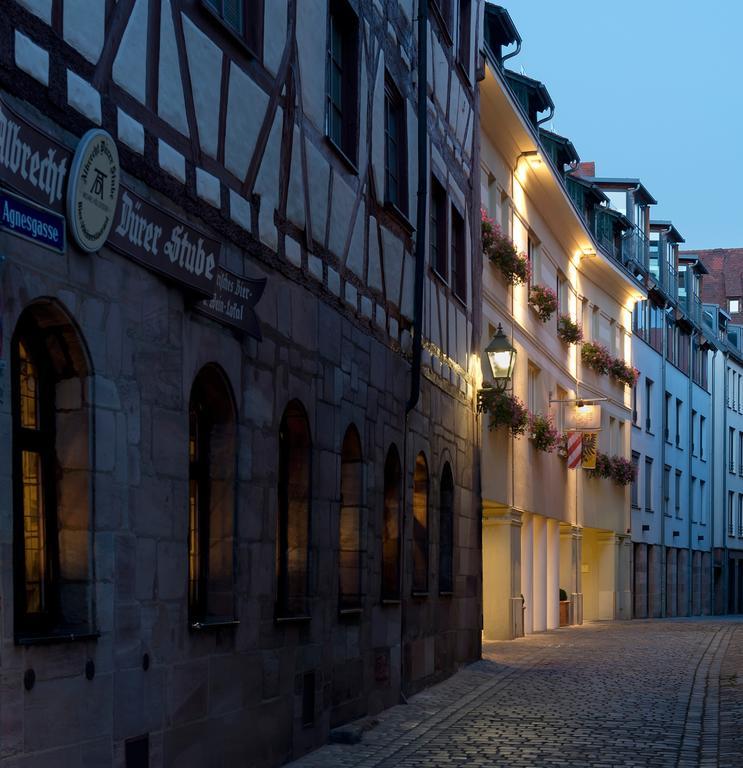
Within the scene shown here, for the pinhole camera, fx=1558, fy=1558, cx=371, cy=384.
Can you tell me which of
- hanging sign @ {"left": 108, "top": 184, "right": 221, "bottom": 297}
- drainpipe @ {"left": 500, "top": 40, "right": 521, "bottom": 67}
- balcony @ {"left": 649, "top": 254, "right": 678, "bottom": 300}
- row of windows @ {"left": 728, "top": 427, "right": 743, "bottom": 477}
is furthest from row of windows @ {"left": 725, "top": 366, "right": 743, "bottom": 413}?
hanging sign @ {"left": 108, "top": 184, "right": 221, "bottom": 297}

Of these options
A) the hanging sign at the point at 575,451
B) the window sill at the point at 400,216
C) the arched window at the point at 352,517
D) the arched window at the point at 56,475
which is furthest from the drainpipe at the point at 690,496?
the arched window at the point at 56,475

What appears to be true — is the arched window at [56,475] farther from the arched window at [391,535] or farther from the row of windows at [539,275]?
the row of windows at [539,275]

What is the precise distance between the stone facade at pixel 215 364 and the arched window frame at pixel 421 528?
577mm

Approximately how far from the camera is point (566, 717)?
13.4 meters

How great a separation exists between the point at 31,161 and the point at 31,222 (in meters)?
0.25

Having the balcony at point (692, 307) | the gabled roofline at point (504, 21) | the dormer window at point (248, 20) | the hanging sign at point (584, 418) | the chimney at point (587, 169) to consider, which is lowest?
the hanging sign at point (584, 418)

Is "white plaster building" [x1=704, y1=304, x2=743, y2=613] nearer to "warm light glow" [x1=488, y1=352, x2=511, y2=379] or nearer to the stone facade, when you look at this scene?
"warm light glow" [x1=488, y1=352, x2=511, y2=379]

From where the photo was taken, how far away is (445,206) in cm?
1742

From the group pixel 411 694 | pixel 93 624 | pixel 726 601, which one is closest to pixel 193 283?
pixel 93 624

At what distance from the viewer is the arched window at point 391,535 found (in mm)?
14305

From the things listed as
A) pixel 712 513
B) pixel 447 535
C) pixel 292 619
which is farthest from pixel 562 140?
pixel 712 513

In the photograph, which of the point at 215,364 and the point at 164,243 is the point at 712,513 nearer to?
the point at 215,364

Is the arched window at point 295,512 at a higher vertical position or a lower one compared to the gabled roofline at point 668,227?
lower

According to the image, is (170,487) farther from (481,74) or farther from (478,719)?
(481,74)
